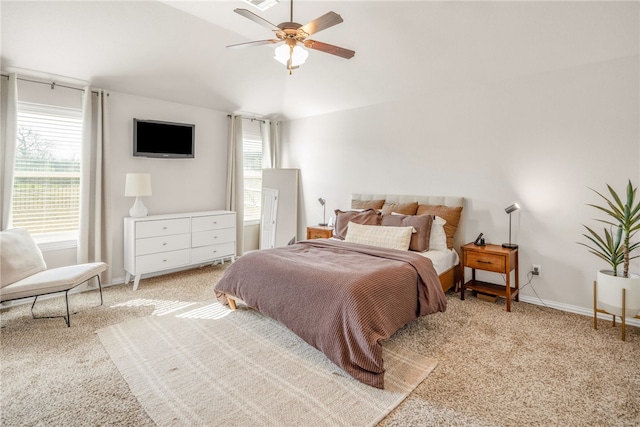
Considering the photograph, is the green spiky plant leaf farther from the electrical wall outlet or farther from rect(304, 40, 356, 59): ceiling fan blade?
rect(304, 40, 356, 59): ceiling fan blade

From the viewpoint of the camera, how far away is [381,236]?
3.60m

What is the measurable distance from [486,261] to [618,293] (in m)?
1.05

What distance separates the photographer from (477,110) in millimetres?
3848

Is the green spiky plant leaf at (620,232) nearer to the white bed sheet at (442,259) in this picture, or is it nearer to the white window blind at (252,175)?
the white bed sheet at (442,259)

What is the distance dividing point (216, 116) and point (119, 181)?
70.1 inches

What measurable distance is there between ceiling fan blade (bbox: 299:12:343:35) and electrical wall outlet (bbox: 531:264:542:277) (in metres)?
3.20

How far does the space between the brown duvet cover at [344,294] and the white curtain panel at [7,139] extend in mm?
2420

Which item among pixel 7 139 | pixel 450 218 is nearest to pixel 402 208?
pixel 450 218

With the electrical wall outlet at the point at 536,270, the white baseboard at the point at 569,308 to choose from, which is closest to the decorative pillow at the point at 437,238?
the electrical wall outlet at the point at 536,270

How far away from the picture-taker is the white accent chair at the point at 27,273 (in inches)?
109

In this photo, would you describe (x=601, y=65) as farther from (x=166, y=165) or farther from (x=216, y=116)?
(x=166, y=165)

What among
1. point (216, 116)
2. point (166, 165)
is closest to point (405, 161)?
point (216, 116)

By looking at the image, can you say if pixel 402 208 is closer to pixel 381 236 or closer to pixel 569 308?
pixel 381 236

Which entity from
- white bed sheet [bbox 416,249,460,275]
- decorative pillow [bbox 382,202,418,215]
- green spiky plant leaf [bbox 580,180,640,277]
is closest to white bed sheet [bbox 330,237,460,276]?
white bed sheet [bbox 416,249,460,275]
